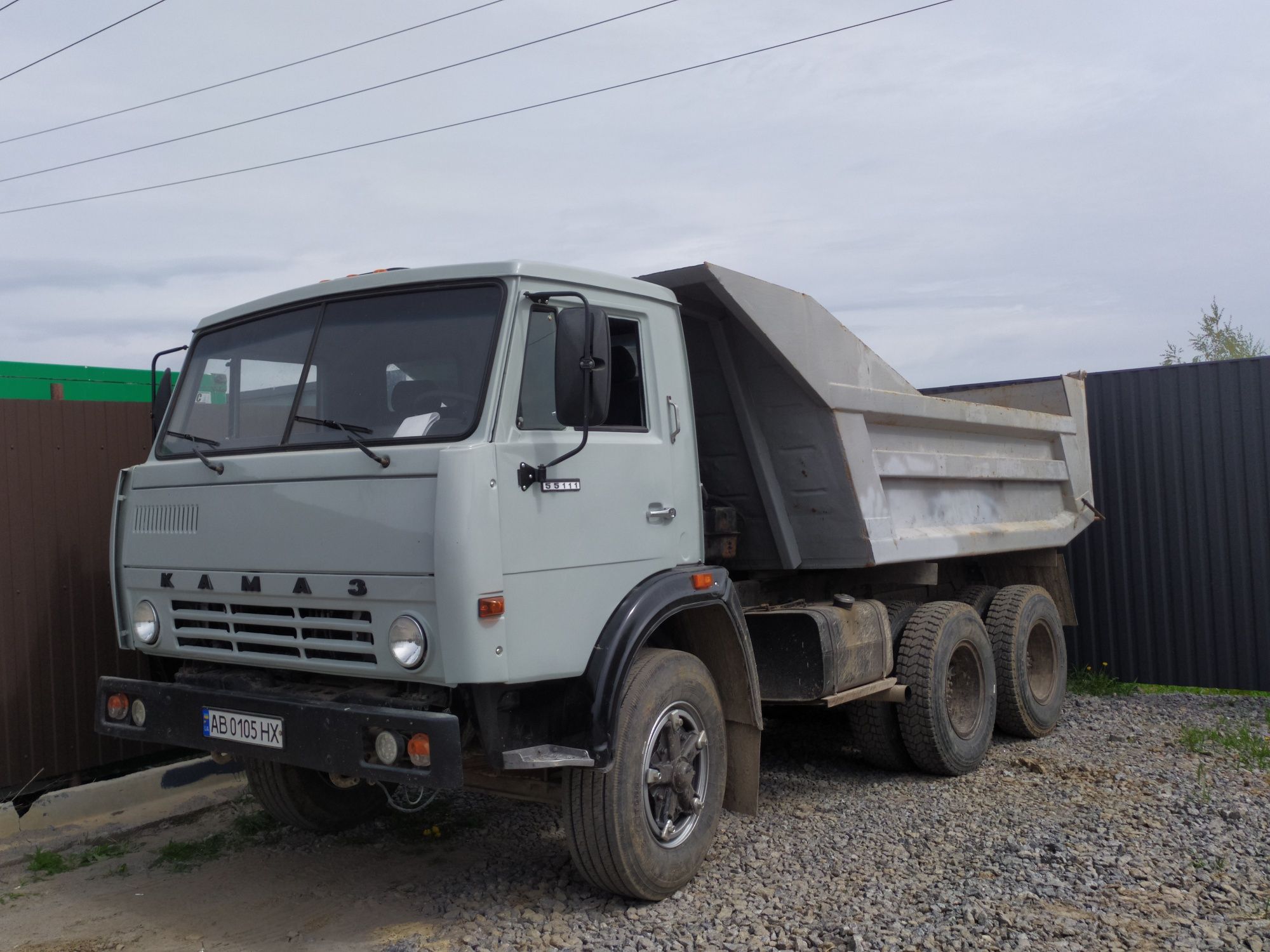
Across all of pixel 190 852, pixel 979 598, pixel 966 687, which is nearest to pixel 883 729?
pixel 966 687

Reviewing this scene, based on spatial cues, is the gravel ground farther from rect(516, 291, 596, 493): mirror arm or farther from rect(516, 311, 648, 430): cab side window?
rect(516, 311, 648, 430): cab side window

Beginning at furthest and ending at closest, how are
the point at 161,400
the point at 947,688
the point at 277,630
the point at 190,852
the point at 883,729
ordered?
the point at 947,688 → the point at 883,729 → the point at 190,852 → the point at 161,400 → the point at 277,630

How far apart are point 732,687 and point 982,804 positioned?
177 centimetres

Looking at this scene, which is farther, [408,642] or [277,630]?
[277,630]

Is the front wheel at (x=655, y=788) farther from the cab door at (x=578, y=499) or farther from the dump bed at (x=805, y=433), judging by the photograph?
the dump bed at (x=805, y=433)

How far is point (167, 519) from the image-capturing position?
432cm

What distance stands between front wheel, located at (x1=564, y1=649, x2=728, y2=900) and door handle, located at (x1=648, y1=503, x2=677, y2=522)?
1.78 ft

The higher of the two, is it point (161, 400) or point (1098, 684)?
point (161, 400)

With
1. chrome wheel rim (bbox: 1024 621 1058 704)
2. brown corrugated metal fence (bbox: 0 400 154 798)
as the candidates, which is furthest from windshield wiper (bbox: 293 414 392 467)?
chrome wheel rim (bbox: 1024 621 1058 704)

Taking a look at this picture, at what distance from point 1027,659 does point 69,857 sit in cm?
590

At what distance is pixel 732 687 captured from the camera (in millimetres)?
4816

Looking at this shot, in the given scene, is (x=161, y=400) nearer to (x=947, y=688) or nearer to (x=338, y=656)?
(x=338, y=656)

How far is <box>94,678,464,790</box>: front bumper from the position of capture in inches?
139

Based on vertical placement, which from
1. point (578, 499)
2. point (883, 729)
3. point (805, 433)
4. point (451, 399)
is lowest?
point (883, 729)
